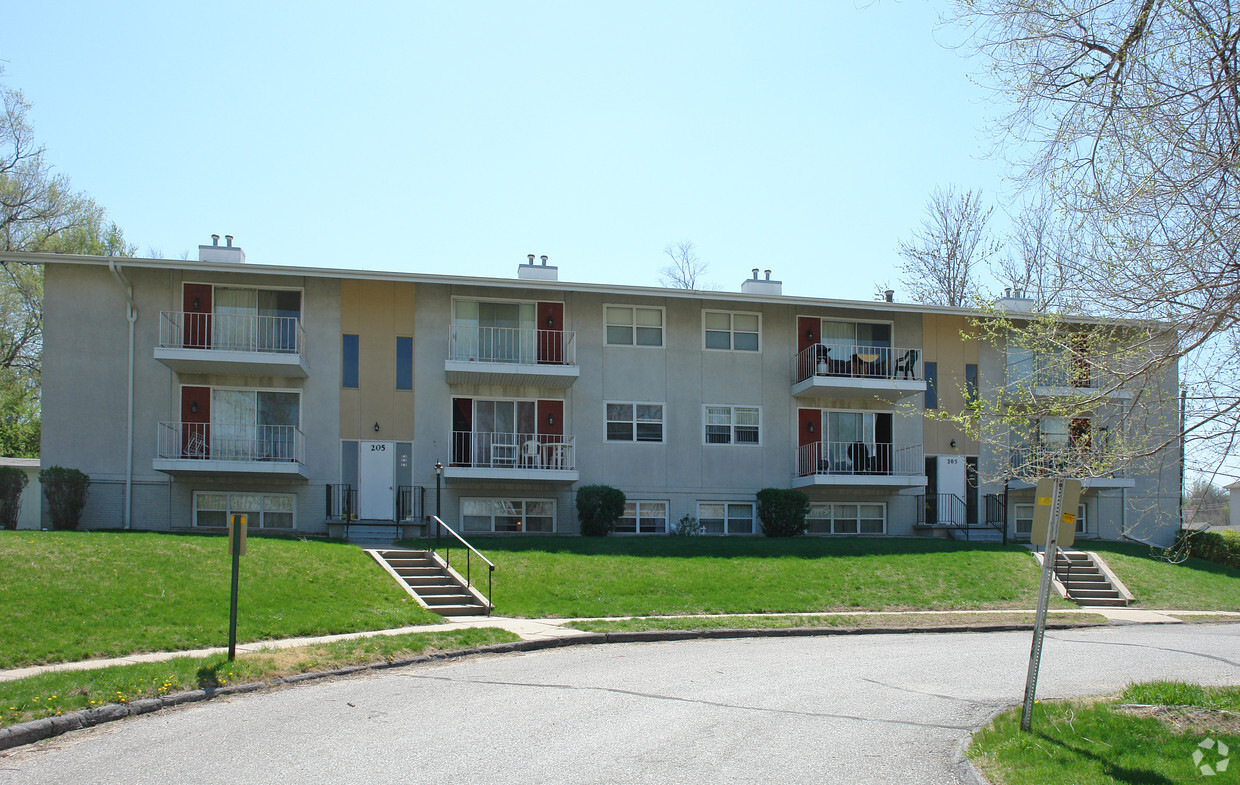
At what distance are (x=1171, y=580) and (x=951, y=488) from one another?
21.4ft

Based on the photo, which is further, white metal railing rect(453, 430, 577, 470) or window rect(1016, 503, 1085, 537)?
window rect(1016, 503, 1085, 537)

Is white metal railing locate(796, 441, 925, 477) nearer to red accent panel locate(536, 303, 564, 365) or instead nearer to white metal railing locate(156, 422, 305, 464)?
red accent panel locate(536, 303, 564, 365)

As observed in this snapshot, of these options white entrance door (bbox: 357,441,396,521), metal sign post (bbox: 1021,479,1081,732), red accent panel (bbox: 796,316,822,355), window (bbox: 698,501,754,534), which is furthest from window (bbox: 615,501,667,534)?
metal sign post (bbox: 1021,479,1081,732)

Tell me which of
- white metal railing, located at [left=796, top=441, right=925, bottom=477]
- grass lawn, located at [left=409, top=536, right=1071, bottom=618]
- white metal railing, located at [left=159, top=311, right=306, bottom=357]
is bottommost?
grass lawn, located at [left=409, top=536, right=1071, bottom=618]

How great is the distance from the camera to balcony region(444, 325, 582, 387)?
25.0m

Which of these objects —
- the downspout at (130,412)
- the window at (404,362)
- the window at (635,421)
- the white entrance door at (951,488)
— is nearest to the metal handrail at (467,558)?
the window at (404,362)

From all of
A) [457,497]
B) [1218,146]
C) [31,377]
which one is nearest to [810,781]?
[1218,146]

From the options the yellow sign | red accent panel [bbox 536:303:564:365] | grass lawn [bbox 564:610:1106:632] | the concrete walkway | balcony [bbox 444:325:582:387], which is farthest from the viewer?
red accent panel [bbox 536:303:564:365]

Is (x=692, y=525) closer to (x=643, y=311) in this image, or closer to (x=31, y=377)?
(x=643, y=311)

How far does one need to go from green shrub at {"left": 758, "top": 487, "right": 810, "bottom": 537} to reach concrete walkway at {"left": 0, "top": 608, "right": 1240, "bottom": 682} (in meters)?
7.04

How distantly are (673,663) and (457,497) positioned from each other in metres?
13.8

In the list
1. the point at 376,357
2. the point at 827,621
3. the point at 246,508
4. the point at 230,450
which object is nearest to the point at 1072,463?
the point at 827,621

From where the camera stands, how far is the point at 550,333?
26.2 metres

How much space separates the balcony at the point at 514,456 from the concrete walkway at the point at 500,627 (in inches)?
331
